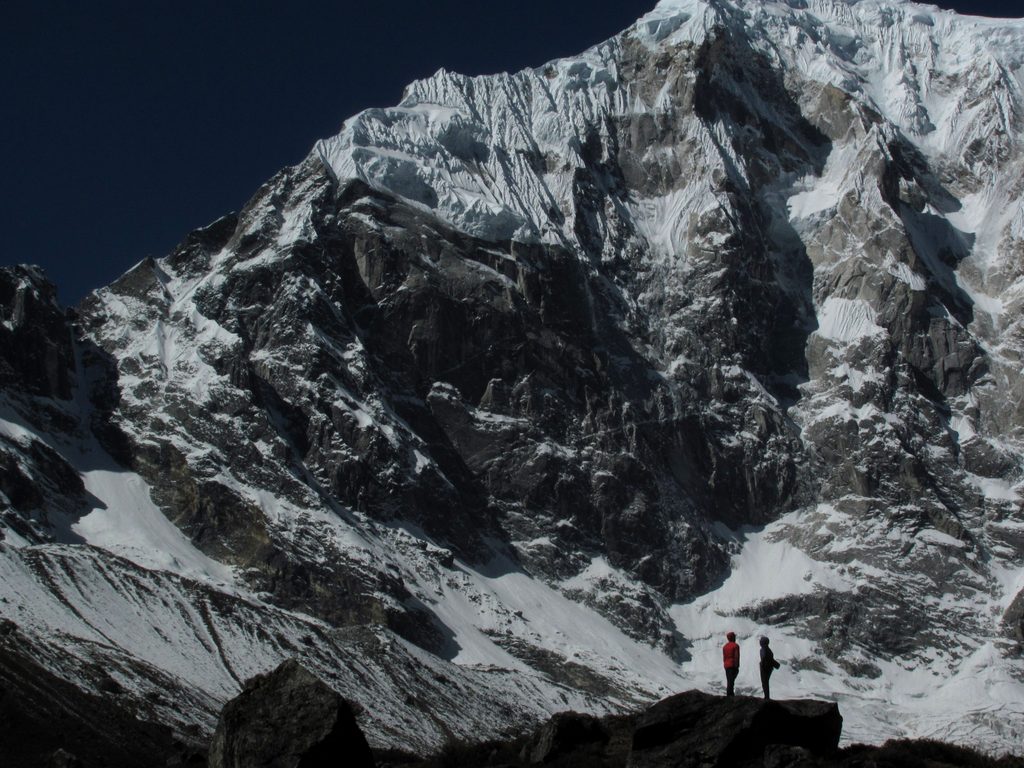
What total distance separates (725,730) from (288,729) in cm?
1266

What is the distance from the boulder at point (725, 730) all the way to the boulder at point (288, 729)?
27.7ft

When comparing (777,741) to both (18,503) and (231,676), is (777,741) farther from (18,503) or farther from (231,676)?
(18,503)

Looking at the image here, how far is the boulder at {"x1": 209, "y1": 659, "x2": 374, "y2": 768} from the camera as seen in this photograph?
A: 41281 mm

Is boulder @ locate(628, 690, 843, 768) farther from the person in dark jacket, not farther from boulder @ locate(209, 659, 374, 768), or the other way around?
boulder @ locate(209, 659, 374, 768)

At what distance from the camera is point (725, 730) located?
40.7 metres

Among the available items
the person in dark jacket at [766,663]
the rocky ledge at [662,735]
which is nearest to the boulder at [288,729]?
the rocky ledge at [662,735]

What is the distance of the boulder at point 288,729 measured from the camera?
135 feet

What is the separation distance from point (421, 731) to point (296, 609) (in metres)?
50.3

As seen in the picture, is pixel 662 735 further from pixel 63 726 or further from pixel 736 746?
pixel 63 726

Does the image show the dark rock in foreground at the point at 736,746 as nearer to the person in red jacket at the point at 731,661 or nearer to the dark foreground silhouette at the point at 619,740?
the dark foreground silhouette at the point at 619,740

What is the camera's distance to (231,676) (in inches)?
6225

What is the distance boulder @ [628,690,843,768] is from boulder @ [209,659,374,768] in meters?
8.43

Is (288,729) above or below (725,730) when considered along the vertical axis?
above

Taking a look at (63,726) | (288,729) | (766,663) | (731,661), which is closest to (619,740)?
(731,661)
